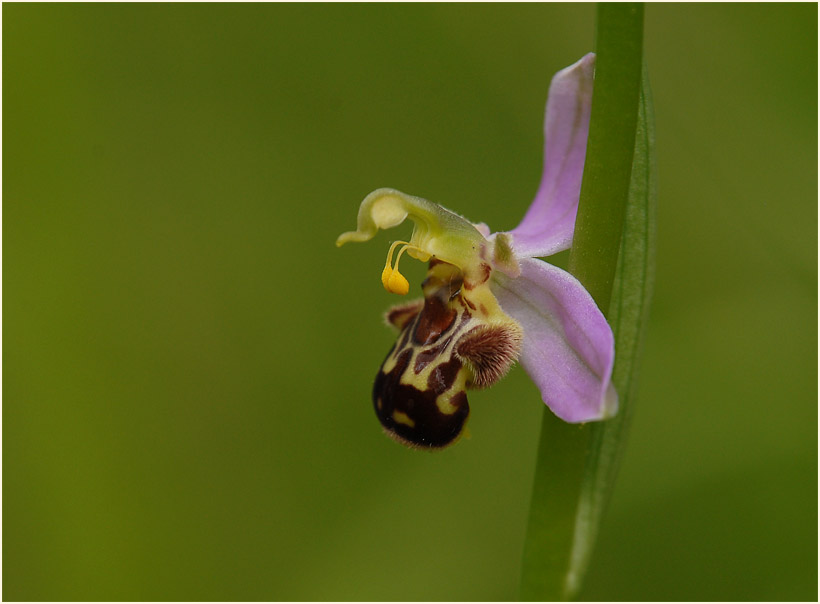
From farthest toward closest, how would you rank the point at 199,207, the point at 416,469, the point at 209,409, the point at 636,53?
the point at 199,207 → the point at 209,409 → the point at 416,469 → the point at 636,53

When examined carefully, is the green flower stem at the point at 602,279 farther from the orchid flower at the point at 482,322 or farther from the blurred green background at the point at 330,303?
the blurred green background at the point at 330,303

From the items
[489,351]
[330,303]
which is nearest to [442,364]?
[489,351]

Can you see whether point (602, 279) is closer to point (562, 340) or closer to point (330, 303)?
point (562, 340)

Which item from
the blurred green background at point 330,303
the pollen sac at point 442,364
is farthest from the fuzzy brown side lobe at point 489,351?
the blurred green background at point 330,303

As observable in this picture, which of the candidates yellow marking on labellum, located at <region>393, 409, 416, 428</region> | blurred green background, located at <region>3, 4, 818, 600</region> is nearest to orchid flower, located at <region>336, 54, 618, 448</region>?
yellow marking on labellum, located at <region>393, 409, 416, 428</region>

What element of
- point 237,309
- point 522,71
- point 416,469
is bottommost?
point 416,469

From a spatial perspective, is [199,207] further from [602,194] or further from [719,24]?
[602,194]

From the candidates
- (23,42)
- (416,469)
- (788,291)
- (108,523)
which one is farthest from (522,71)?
(108,523)
